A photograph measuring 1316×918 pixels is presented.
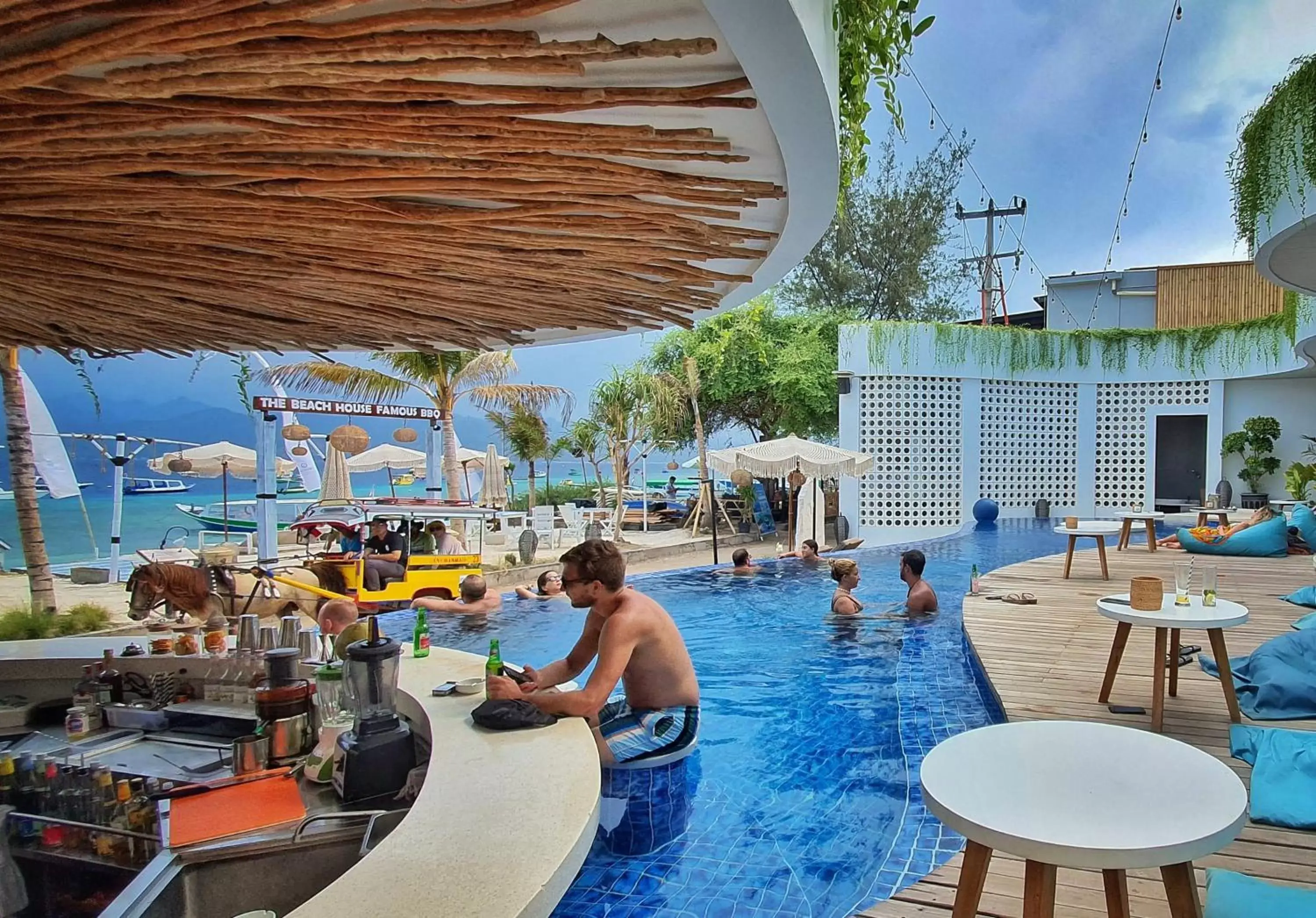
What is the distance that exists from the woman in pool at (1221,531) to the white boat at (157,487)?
31234 mm

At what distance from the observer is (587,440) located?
68.7 feet

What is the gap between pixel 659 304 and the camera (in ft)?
8.29

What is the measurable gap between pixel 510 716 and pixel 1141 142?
36.7ft

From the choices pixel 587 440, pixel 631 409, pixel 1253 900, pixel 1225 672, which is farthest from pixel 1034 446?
pixel 1253 900

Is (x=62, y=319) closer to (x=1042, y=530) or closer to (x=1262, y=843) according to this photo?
(x=1262, y=843)

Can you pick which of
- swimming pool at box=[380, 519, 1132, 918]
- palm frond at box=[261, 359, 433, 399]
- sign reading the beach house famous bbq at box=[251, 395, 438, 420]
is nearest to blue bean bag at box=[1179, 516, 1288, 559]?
swimming pool at box=[380, 519, 1132, 918]

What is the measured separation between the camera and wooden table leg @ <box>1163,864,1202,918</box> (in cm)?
174

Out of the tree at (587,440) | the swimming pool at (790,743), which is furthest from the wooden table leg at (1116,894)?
the tree at (587,440)

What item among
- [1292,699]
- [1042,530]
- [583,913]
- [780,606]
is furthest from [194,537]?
[1292,699]

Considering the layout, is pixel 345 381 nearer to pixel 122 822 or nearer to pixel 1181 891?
pixel 122 822

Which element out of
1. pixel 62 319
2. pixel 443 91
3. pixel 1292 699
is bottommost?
pixel 1292 699

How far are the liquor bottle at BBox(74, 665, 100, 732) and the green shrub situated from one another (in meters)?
4.82

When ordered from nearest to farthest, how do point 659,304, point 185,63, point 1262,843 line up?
point 185,63, point 659,304, point 1262,843

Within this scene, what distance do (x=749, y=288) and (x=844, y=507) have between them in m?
14.9
